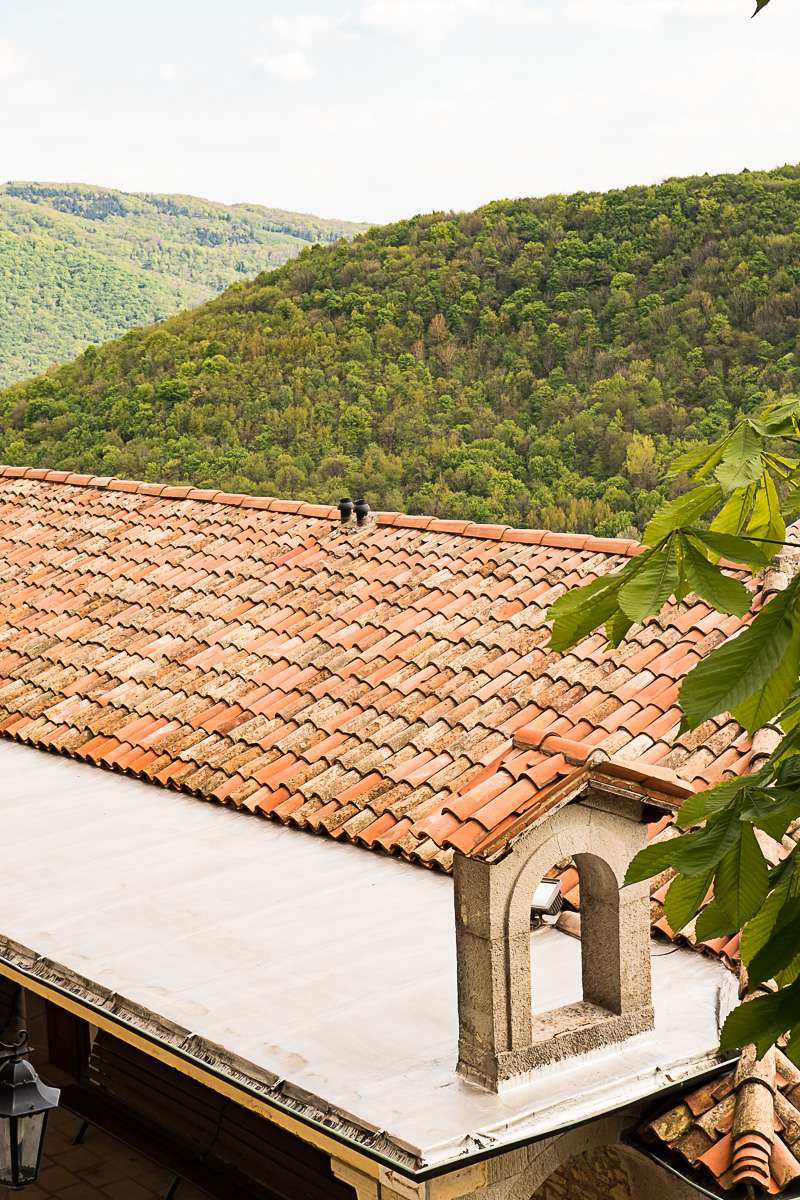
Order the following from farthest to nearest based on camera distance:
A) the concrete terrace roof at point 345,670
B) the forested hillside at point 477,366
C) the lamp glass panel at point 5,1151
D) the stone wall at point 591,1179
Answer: the forested hillside at point 477,366 < the concrete terrace roof at point 345,670 < the stone wall at point 591,1179 < the lamp glass panel at point 5,1151

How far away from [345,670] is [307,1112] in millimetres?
4753

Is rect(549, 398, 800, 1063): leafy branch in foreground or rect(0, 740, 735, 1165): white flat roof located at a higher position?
rect(549, 398, 800, 1063): leafy branch in foreground

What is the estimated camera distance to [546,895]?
17.5 ft

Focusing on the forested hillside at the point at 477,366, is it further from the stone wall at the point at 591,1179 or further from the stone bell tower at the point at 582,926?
the stone bell tower at the point at 582,926

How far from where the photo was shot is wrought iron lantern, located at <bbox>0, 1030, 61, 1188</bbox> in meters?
4.64

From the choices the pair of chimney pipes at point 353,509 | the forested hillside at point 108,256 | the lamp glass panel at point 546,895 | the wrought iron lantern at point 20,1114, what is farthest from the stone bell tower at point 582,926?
the forested hillside at point 108,256

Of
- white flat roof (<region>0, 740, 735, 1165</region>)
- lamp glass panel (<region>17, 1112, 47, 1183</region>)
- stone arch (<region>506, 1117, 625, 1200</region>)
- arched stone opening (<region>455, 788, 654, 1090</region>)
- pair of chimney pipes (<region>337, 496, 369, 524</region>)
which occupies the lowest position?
lamp glass panel (<region>17, 1112, 47, 1183</region>)

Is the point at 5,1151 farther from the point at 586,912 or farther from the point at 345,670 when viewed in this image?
the point at 345,670

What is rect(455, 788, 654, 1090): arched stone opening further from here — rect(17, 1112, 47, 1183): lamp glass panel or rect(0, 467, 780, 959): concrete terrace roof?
rect(17, 1112, 47, 1183): lamp glass panel

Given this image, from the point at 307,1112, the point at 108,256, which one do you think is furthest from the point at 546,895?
the point at 108,256

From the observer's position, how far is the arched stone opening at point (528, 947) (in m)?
4.03

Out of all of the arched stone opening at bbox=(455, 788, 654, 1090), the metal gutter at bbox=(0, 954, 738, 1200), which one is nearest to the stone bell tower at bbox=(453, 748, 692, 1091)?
the arched stone opening at bbox=(455, 788, 654, 1090)

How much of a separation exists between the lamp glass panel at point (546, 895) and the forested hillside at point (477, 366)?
22.6 metres

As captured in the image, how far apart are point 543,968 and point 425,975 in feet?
1.63
